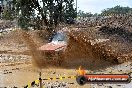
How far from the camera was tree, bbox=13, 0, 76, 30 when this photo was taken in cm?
3300

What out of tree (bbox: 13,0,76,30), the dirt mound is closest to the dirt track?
the dirt mound

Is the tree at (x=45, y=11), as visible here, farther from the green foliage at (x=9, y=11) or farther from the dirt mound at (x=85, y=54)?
the dirt mound at (x=85, y=54)

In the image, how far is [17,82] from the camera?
14570 millimetres

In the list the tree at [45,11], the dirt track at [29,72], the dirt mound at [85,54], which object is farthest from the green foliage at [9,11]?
the dirt mound at [85,54]

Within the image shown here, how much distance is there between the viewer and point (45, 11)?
33.2 meters

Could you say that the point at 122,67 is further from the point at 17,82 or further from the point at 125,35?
the point at 125,35

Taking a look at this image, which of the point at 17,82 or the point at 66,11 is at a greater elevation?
the point at 66,11

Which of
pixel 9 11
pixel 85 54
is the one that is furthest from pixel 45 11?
pixel 85 54

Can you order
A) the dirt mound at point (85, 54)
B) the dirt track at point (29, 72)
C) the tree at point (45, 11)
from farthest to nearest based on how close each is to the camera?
the tree at point (45, 11), the dirt mound at point (85, 54), the dirt track at point (29, 72)

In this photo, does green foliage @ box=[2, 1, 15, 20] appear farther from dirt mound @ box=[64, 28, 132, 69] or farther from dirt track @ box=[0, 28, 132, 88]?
dirt mound @ box=[64, 28, 132, 69]

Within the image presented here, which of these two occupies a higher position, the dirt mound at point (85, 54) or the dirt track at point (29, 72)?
the dirt mound at point (85, 54)

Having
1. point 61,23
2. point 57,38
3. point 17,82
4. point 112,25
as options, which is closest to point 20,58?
point 57,38

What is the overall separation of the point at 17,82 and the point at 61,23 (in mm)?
19899

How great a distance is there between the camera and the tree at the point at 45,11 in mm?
33000
